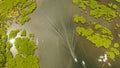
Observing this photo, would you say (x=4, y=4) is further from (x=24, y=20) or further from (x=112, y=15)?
(x=112, y=15)

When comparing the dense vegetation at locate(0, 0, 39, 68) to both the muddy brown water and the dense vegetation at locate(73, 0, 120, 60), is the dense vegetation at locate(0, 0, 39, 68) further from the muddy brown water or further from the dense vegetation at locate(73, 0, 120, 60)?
the dense vegetation at locate(73, 0, 120, 60)

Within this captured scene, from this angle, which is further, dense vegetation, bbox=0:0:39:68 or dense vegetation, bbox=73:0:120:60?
dense vegetation, bbox=73:0:120:60

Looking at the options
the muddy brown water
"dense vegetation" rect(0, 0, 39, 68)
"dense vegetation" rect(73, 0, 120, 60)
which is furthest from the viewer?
"dense vegetation" rect(73, 0, 120, 60)

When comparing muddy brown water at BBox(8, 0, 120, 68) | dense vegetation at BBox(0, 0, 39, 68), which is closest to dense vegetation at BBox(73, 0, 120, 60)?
muddy brown water at BBox(8, 0, 120, 68)

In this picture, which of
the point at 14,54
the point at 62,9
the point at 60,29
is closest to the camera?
the point at 14,54

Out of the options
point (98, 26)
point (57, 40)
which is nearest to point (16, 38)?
point (57, 40)

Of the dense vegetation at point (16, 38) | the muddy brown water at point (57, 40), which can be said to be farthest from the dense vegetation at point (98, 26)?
the dense vegetation at point (16, 38)

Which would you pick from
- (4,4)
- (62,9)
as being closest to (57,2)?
(62,9)

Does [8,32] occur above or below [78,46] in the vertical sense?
above
